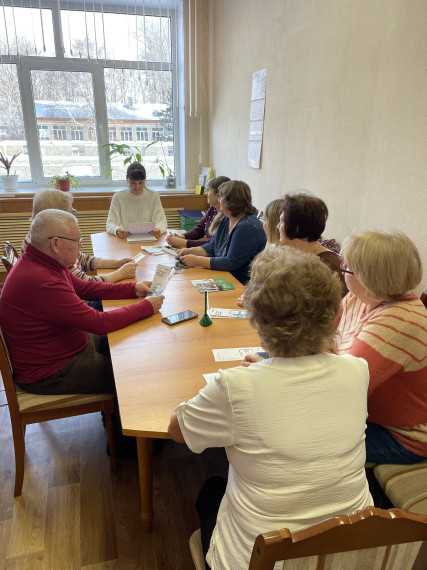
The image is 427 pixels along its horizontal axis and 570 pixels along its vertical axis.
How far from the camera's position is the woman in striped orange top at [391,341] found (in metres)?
1.21

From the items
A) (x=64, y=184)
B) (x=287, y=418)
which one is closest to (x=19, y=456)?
(x=287, y=418)

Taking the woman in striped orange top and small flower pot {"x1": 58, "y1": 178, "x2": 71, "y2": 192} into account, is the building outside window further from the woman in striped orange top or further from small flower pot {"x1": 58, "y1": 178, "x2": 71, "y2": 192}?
the woman in striped orange top

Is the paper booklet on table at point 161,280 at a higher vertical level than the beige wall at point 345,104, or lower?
lower

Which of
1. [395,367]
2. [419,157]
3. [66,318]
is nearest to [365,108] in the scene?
[419,157]

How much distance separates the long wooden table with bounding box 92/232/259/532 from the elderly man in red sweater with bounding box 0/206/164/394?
16 centimetres

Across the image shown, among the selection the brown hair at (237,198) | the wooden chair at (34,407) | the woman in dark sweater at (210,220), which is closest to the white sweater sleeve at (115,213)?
the woman in dark sweater at (210,220)

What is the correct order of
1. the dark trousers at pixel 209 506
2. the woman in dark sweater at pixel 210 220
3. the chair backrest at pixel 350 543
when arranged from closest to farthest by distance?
the chair backrest at pixel 350 543 < the dark trousers at pixel 209 506 < the woman in dark sweater at pixel 210 220

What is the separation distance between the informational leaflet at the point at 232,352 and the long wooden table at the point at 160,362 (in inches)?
1.0

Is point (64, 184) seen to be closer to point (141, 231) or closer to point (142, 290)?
point (141, 231)

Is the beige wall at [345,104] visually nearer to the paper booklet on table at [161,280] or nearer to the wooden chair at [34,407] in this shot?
the paper booklet on table at [161,280]

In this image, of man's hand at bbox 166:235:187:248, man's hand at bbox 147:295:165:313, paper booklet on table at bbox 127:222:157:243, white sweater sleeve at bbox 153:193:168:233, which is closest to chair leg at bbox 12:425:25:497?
man's hand at bbox 147:295:165:313

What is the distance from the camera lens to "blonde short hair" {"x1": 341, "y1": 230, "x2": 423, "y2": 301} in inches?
48.6

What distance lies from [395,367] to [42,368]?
1431 millimetres

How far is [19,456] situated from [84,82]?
14.3 feet
